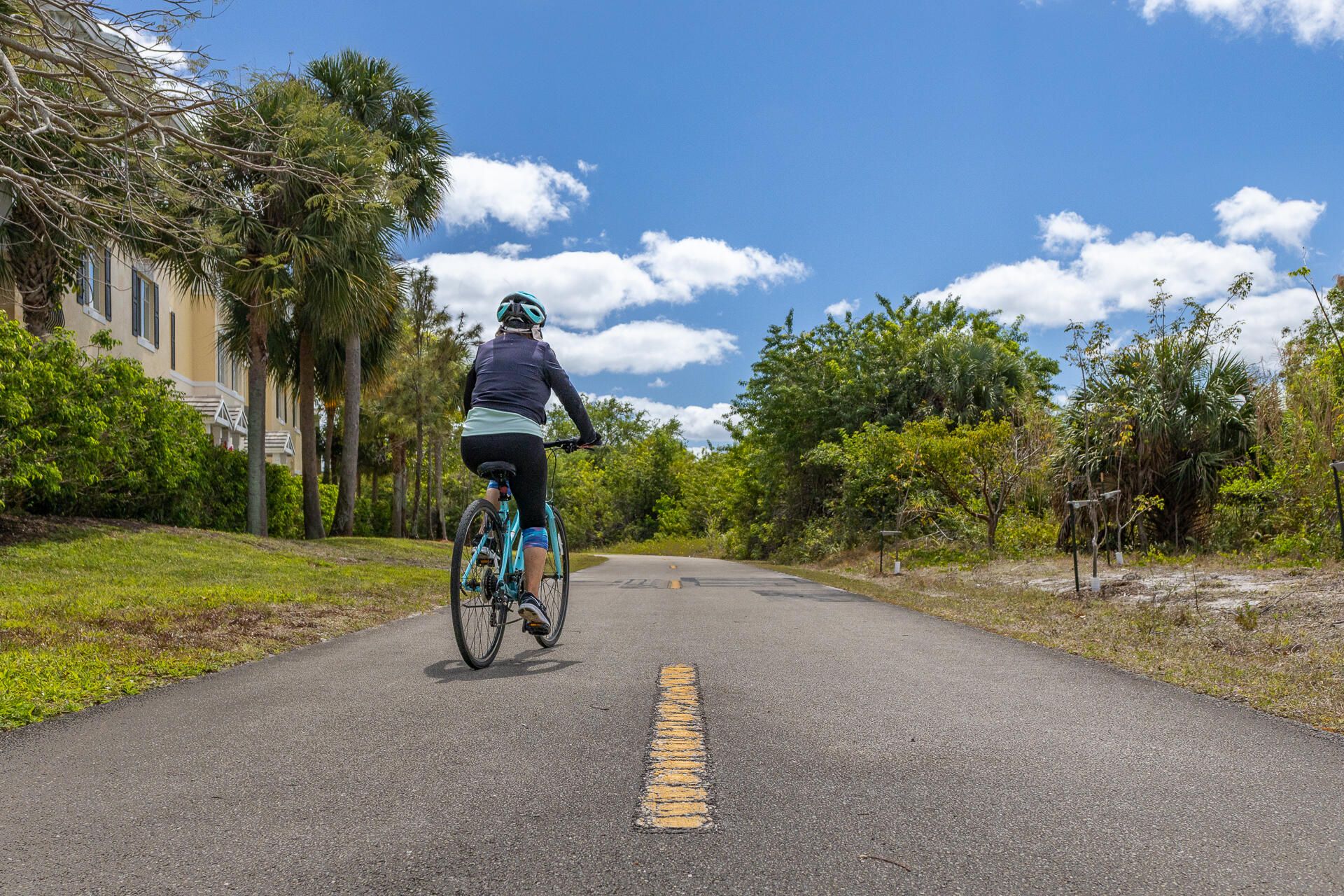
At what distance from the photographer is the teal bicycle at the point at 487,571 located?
5.34 metres

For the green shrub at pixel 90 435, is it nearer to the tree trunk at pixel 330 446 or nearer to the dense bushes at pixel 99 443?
the dense bushes at pixel 99 443

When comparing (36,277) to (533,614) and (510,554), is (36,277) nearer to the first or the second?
(510,554)

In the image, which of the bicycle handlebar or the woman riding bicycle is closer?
the woman riding bicycle

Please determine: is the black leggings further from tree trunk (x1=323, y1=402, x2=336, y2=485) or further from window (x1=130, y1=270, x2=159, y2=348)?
tree trunk (x1=323, y1=402, x2=336, y2=485)

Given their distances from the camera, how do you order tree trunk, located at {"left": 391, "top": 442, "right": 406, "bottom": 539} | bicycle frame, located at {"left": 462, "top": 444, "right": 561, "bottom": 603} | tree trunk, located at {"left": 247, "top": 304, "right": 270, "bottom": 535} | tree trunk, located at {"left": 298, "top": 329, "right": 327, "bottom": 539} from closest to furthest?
bicycle frame, located at {"left": 462, "top": 444, "right": 561, "bottom": 603}, tree trunk, located at {"left": 247, "top": 304, "right": 270, "bottom": 535}, tree trunk, located at {"left": 298, "top": 329, "right": 327, "bottom": 539}, tree trunk, located at {"left": 391, "top": 442, "right": 406, "bottom": 539}

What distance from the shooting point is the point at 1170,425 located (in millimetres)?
15680

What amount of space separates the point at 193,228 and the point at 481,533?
414 centimetres

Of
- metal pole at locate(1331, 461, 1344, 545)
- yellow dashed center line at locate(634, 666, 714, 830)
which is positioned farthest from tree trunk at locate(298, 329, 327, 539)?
metal pole at locate(1331, 461, 1344, 545)

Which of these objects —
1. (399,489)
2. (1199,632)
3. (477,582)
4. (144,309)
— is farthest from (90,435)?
(399,489)

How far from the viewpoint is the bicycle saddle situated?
5551 mm

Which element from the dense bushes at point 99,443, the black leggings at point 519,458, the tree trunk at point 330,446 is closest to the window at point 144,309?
the tree trunk at point 330,446

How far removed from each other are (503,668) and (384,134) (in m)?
21.0

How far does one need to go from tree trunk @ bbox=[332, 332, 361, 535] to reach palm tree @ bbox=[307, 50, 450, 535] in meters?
0.02

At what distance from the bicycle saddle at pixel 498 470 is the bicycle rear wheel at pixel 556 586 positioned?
704 mm
